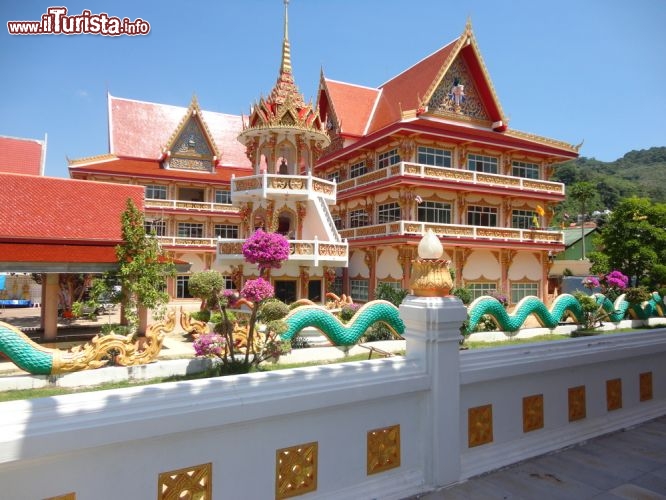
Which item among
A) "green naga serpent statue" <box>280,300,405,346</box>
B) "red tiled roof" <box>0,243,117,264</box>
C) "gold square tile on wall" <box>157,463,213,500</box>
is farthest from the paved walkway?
"red tiled roof" <box>0,243,117,264</box>

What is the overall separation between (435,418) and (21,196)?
15.2 meters

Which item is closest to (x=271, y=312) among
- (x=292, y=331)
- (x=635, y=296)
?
(x=292, y=331)

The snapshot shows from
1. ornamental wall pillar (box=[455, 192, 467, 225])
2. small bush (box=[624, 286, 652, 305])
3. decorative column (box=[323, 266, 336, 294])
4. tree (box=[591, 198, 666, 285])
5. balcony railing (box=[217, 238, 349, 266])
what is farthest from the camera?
tree (box=[591, 198, 666, 285])

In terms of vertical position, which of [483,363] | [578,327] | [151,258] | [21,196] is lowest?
[578,327]

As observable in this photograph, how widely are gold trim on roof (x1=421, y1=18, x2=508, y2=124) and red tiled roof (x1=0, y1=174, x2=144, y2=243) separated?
610 inches

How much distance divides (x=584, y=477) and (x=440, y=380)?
1765 millimetres

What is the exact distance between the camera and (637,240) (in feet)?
93.8

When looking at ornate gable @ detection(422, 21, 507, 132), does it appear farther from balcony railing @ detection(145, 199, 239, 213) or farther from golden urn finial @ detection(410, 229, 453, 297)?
golden urn finial @ detection(410, 229, 453, 297)

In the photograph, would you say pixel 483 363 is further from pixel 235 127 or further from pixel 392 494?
pixel 235 127

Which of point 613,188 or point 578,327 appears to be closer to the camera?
point 578,327

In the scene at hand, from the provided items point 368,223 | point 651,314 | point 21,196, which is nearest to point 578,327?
point 651,314

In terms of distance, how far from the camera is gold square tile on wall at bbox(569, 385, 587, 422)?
17.1 ft

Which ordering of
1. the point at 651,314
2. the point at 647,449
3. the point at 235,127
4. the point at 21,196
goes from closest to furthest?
the point at 647,449, the point at 21,196, the point at 651,314, the point at 235,127

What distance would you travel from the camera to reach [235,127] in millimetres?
36656
